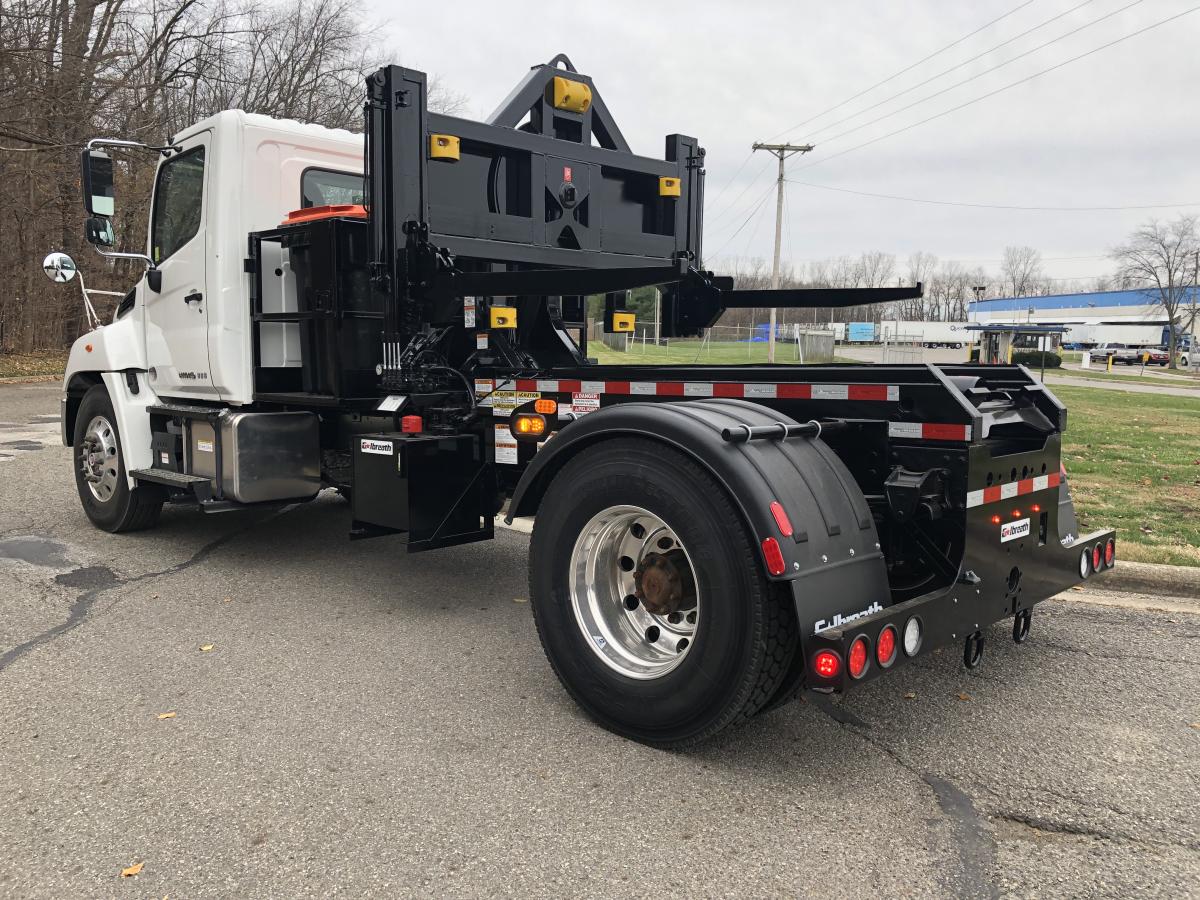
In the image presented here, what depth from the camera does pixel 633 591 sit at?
3.75 metres

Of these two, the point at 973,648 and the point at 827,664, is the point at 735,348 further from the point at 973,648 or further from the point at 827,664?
the point at 827,664

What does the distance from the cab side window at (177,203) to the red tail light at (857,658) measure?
506cm

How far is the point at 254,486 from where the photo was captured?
5.80 m

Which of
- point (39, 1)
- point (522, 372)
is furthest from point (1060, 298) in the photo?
point (522, 372)

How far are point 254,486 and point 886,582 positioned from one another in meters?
4.00

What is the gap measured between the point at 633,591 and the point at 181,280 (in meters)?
4.29

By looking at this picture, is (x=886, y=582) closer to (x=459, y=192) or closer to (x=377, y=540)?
(x=459, y=192)

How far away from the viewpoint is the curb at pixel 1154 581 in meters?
5.63

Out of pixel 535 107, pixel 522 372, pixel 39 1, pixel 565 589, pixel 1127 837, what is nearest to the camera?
pixel 1127 837

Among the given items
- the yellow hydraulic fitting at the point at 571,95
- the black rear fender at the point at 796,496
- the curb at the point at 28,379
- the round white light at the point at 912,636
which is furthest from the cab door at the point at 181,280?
the curb at the point at 28,379

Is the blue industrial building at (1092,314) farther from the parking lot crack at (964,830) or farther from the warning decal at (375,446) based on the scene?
the parking lot crack at (964,830)

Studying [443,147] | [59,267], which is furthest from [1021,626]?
[59,267]

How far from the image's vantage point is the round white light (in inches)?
124

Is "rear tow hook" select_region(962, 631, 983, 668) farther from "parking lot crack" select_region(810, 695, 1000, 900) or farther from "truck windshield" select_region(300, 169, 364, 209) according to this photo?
"truck windshield" select_region(300, 169, 364, 209)
